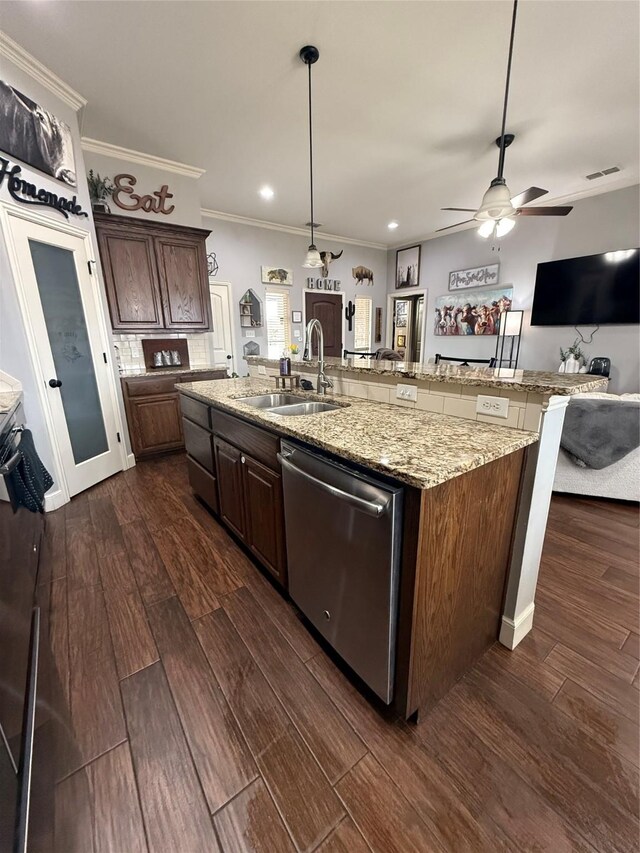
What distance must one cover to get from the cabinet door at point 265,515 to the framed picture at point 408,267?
245 inches

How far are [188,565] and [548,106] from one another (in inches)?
174

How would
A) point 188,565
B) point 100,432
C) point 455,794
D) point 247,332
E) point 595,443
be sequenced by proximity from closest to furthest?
point 455,794 → point 188,565 → point 595,443 → point 100,432 → point 247,332

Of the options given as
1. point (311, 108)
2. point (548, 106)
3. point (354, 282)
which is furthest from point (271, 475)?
point (354, 282)

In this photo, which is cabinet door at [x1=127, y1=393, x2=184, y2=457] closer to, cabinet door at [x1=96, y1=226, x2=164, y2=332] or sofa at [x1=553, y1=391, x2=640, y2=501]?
cabinet door at [x1=96, y1=226, x2=164, y2=332]

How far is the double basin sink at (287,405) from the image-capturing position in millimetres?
1986

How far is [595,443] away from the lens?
2.53 m

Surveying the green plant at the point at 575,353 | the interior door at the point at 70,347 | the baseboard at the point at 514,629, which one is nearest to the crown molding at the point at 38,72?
the interior door at the point at 70,347

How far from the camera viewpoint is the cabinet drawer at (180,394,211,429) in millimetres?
2150

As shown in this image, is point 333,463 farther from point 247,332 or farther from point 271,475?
point 247,332

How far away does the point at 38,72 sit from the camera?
7.64ft

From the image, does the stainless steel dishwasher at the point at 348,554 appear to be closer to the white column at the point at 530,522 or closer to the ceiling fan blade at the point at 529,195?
the white column at the point at 530,522

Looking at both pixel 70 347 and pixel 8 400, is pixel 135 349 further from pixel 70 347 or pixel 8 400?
pixel 8 400

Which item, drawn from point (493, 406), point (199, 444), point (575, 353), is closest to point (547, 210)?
point (575, 353)

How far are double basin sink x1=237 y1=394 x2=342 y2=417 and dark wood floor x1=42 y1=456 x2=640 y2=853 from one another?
3.15 feet
